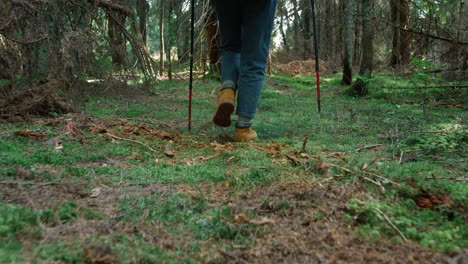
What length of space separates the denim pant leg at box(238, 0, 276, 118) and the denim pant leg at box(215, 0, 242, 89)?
0.11 metres

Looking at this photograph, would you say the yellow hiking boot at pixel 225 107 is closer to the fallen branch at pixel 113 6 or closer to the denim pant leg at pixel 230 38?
the denim pant leg at pixel 230 38

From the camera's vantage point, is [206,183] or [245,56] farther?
[245,56]

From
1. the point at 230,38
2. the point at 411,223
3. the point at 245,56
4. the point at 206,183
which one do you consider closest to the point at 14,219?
the point at 206,183

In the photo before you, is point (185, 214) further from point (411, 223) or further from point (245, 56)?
point (245, 56)

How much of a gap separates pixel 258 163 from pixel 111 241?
121 centimetres

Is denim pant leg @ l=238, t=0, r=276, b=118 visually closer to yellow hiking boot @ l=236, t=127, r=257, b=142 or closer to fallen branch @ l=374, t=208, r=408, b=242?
yellow hiking boot @ l=236, t=127, r=257, b=142

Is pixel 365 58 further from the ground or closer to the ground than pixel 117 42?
closer to the ground

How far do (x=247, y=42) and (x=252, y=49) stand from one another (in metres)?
0.08

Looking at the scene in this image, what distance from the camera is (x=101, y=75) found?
566cm

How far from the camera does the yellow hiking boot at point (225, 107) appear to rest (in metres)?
2.89

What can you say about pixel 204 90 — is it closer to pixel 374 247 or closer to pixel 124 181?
Answer: pixel 124 181

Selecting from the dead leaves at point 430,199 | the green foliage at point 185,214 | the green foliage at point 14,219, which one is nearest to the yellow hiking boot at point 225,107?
the green foliage at point 185,214

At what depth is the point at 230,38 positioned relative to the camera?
318 centimetres

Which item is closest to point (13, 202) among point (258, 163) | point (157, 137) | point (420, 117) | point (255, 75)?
point (258, 163)
